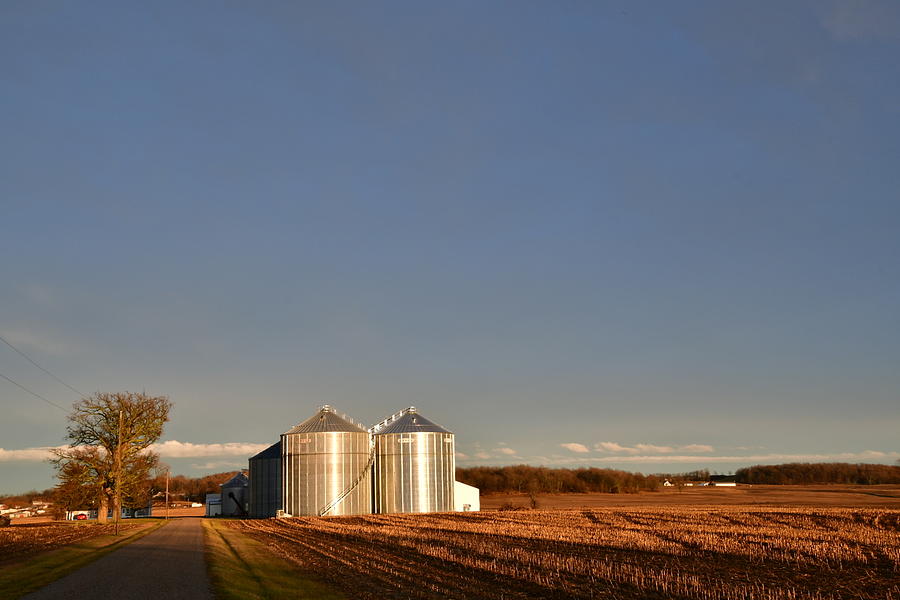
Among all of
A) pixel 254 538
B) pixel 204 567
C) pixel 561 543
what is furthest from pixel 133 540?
pixel 561 543

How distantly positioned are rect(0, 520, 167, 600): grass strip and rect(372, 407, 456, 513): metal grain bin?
167ft

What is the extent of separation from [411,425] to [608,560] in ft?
242

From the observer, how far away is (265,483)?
4604 inches

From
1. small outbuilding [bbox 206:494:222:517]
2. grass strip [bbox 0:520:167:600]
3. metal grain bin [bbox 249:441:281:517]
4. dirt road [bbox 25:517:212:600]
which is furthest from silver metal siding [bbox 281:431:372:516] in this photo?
dirt road [bbox 25:517:212:600]

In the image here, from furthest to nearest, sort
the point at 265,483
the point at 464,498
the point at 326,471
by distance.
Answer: the point at 265,483, the point at 464,498, the point at 326,471

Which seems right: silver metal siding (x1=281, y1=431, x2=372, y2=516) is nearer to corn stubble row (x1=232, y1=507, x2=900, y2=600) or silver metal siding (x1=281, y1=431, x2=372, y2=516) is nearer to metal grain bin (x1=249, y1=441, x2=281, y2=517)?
metal grain bin (x1=249, y1=441, x2=281, y2=517)

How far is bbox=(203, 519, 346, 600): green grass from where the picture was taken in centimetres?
2952

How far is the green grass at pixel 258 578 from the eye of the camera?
2952 centimetres

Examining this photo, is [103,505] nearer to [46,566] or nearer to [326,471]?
[326,471]

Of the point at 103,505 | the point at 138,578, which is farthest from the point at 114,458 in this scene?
the point at 138,578

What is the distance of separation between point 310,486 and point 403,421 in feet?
57.6

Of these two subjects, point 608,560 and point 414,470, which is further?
point 414,470

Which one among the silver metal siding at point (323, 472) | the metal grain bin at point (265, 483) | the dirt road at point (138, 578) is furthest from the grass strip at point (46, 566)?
the metal grain bin at point (265, 483)

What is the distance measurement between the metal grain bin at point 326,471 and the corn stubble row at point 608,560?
3615cm
